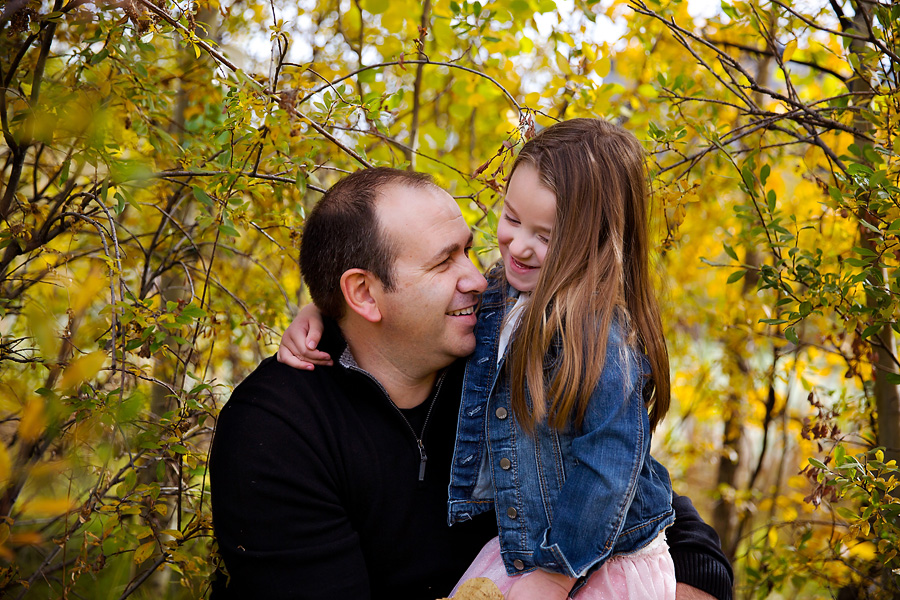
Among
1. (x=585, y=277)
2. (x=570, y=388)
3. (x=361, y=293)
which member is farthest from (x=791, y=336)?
(x=361, y=293)

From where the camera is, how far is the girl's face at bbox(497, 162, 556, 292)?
2.12 metres

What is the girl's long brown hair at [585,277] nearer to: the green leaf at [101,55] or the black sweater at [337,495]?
the black sweater at [337,495]

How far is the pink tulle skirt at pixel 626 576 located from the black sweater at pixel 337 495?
5.2 inches

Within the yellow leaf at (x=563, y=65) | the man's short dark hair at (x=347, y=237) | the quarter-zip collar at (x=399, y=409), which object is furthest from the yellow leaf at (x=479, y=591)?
the yellow leaf at (x=563, y=65)

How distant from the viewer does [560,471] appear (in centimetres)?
203

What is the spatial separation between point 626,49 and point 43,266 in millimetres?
2752

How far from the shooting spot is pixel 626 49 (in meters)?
3.69

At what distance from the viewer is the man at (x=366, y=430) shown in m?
1.89

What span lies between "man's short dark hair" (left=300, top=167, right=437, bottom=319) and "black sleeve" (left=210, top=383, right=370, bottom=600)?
0.48 meters

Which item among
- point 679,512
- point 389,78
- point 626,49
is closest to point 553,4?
point 626,49

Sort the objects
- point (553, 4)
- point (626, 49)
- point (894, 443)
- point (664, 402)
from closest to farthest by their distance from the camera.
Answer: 1. point (664, 402)
2. point (894, 443)
3. point (553, 4)
4. point (626, 49)

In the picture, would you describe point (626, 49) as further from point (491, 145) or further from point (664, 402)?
point (664, 402)

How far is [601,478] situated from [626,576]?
0.34 metres

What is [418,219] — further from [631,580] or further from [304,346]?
[631,580]
